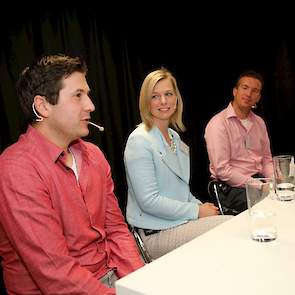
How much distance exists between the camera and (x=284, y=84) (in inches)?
165

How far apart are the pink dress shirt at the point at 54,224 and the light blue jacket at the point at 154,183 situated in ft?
1.12

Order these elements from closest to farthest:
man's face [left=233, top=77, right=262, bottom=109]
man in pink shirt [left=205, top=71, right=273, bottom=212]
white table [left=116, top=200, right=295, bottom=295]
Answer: white table [left=116, top=200, right=295, bottom=295], man in pink shirt [left=205, top=71, right=273, bottom=212], man's face [left=233, top=77, right=262, bottom=109]

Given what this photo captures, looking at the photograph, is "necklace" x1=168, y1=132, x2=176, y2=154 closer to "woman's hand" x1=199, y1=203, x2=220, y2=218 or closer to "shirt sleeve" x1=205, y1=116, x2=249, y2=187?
"woman's hand" x1=199, y1=203, x2=220, y2=218

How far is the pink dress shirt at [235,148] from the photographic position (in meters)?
2.82

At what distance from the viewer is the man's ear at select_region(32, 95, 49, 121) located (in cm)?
150

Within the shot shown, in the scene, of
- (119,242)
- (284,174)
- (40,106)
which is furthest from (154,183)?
(40,106)

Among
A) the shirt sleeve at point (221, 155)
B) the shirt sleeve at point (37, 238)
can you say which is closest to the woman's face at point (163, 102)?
the shirt sleeve at point (221, 155)

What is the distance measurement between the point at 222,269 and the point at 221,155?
72.2 inches

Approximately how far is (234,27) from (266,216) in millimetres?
3132

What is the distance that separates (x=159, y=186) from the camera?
2.10 m

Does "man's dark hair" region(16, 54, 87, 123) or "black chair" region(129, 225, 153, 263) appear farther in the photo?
"black chair" region(129, 225, 153, 263)

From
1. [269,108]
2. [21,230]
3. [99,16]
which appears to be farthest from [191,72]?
[21,230]

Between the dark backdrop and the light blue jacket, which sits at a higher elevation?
the dark backdrop

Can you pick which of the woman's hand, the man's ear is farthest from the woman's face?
the man's ear
